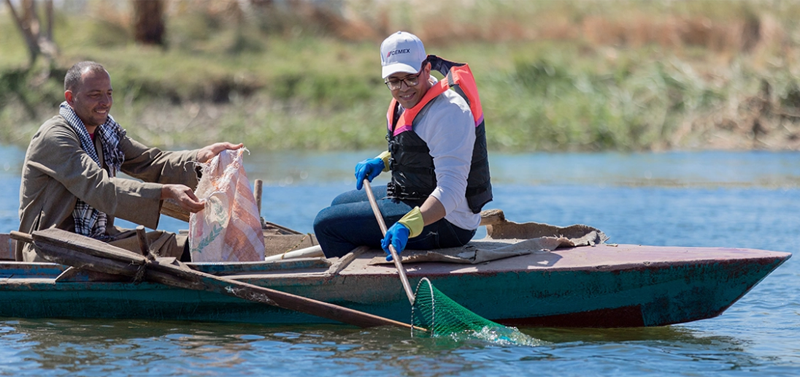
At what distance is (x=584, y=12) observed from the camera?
24.4 metres

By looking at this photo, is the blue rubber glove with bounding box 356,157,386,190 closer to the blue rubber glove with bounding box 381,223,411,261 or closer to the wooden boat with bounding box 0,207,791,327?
the wooden boat with bounding box 0,207,791,327

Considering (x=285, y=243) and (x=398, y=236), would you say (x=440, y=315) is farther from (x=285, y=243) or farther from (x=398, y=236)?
(x=285, y=243)

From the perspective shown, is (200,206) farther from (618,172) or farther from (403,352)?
(618,172)

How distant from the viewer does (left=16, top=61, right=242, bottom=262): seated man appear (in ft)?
18.1

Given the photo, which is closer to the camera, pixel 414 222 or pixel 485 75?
pixel 414 222

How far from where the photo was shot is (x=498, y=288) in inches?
217

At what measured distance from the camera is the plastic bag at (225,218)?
230 inches

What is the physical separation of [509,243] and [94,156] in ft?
7.84

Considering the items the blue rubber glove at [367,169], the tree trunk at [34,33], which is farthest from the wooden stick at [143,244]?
the tree trunk at [34,33]

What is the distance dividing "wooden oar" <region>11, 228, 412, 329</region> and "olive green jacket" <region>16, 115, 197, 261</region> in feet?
0.64

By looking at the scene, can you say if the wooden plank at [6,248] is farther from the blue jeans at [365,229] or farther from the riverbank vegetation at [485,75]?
the riverbank vegetation at [485,75]

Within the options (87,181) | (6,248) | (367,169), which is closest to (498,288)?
(367,169)

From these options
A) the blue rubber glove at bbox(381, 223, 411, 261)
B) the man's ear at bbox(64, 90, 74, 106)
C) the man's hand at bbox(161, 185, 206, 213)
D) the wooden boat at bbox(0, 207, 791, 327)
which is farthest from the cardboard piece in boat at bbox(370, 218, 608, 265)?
→ the man's ear at bbox(64, 90, 74, 106)

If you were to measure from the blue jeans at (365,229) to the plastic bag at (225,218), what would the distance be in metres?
0.42
